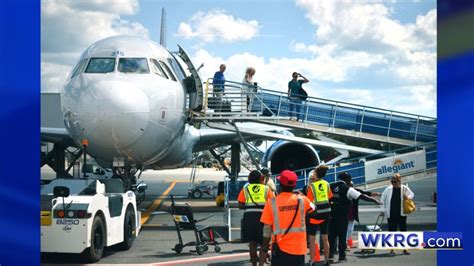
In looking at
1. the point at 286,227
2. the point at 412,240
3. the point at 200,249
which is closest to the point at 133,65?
the point at 200,249

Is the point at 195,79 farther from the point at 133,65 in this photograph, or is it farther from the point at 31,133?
the point at 31,133

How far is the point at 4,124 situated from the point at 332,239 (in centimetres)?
556

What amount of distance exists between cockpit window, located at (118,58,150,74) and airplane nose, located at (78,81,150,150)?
938 millimetres

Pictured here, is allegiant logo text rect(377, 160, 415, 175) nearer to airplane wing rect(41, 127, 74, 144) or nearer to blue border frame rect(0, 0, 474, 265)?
blue border frame rect(0, 0, 474, 265)

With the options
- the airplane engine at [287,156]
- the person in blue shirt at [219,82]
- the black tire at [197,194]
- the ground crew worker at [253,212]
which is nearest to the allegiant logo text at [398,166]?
the person in blue shirt at [219,82]

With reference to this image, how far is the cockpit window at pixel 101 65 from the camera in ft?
45.9

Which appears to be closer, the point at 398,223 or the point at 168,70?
the point at 398,223

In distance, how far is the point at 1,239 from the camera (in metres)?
7.56

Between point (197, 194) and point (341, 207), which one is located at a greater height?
point (341, 207)

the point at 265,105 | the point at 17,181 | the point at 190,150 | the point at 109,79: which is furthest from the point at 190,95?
the point at 17,181

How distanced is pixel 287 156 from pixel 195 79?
5.72 m

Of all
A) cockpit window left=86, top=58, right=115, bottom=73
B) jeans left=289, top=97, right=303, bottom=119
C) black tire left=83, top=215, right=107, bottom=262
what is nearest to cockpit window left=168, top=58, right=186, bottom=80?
cockpit window left=86, top=58, right=115, bottom=73

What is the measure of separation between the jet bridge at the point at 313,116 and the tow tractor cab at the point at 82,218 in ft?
14.8

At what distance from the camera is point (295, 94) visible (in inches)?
587
